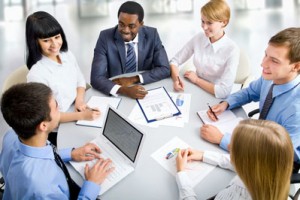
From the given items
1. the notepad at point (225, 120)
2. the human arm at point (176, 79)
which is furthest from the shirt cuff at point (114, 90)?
the notepad at point (225, 120)

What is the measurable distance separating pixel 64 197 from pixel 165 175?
1.53ft

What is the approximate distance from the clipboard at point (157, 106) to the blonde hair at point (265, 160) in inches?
30.4

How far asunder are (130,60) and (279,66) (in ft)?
3.71

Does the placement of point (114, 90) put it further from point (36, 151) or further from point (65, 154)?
point (36, 151)

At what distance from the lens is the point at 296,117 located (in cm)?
163

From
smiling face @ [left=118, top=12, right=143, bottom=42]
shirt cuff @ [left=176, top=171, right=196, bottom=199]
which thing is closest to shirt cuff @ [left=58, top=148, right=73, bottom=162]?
shirt cuff @ [left=176, top=171, right=196, bottom=199]

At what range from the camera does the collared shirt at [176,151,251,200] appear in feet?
4.26

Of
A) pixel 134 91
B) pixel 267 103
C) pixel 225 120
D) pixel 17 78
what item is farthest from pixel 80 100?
pixel 267 103

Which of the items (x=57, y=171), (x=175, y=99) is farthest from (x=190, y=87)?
(x=57, y=171)

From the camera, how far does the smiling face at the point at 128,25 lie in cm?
221

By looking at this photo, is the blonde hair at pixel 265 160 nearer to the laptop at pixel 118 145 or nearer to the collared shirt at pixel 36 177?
the laptop at pixel 118 145

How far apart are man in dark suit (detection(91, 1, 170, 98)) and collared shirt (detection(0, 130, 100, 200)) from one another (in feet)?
2.53

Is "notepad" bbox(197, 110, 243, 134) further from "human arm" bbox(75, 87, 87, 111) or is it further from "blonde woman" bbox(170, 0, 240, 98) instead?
"human arm" bbox(75, 87, 87, 111)

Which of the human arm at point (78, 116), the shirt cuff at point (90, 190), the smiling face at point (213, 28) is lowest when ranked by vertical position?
the shirt cuff at point (90, 190)
